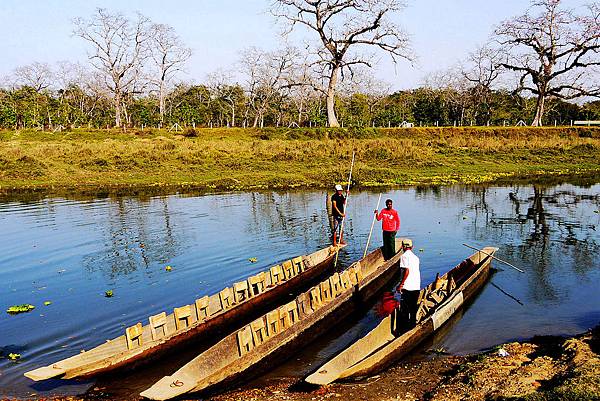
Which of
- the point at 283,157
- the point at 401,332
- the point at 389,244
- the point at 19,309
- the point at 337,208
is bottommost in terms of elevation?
the point at 19,309

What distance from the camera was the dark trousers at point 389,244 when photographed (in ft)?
55.3

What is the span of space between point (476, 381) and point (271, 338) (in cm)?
388

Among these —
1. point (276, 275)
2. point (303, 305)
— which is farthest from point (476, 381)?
point (276, 275)

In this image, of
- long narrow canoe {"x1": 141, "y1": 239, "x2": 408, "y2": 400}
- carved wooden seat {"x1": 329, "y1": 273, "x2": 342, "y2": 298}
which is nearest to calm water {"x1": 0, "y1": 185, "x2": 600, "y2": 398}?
long narrow canoe {"x1": 141, "y1": 239, "x2": 408, "y2": 400}

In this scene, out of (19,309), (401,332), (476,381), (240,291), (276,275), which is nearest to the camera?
(476,381)

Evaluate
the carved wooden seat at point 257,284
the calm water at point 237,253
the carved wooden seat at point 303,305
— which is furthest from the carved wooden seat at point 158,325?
the carved wooden seat at point 257,284

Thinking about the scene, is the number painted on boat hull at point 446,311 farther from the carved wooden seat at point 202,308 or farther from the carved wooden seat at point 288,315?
the carved wooden seat at point 202,308

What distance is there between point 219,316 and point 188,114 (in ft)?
197

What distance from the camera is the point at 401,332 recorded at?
1152 centimetres

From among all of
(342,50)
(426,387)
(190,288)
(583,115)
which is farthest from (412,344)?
(583,115)

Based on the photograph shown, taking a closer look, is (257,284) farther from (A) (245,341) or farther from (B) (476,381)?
(B) (476,381)

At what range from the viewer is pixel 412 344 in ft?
36.7

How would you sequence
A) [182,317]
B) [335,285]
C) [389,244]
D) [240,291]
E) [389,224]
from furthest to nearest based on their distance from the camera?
1. [389,244]
2. [389,224]
3. [240,291]
4. [335,285]
5. [182,317]

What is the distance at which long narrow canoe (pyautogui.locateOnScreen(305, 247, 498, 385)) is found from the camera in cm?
953
